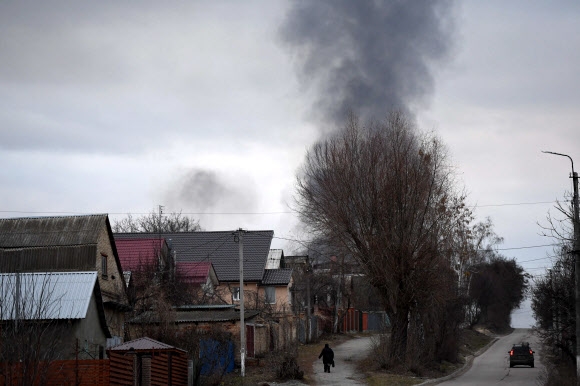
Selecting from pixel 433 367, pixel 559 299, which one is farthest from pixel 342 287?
pixel 559 299

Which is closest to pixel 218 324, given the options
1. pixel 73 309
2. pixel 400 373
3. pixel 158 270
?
pixel 400 373

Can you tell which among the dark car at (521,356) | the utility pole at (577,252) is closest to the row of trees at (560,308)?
the utility pole at (577,252)

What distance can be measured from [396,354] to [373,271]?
439 centimetres

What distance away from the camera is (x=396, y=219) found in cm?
4306

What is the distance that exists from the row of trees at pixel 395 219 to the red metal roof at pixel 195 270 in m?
11.2

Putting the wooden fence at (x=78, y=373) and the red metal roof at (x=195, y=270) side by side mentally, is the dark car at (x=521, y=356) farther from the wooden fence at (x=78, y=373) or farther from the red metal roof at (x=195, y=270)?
the wooden fence at (x=78, y=373)

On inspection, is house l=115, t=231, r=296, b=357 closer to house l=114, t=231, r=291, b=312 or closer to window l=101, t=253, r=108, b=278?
house l=114, t=231, r=291, b=312

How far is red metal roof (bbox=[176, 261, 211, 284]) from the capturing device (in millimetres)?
53969

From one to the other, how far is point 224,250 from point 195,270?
8.06 m

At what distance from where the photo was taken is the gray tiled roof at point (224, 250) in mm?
61906

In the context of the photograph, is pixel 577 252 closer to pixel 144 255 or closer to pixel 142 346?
pixel 142 346

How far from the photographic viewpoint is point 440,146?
148 ft

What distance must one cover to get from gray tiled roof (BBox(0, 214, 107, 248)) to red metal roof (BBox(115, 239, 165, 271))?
10546mm

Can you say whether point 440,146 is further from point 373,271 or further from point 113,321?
point 113,321
